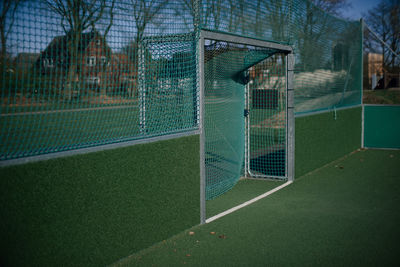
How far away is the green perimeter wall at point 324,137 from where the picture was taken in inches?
325

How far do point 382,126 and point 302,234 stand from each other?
7948mm

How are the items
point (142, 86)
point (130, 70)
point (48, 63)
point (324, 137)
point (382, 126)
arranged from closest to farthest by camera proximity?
point (48, 63) < point (130, 70) < point (142, 86) < point (324, 137) < point (382, 126)

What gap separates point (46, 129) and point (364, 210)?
14.4ft

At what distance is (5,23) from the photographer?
10.2 ft

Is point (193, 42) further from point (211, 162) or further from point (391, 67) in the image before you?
point (391, 67)

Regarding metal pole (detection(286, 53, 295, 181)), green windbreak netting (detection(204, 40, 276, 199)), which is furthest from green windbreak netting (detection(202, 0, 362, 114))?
green windbreak netting (detection(204, 40, 276, 199))

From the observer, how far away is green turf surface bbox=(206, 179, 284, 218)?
20.3ft

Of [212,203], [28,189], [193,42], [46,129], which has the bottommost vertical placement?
[212,203]

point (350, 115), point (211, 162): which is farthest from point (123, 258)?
point (350, 115)

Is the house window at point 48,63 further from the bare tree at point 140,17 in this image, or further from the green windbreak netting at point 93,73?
the bare tree at point 140,17

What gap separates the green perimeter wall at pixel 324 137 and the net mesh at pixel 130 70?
447 millimetres

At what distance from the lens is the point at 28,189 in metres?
3.21

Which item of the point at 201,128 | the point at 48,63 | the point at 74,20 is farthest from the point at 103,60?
the point at 201,128

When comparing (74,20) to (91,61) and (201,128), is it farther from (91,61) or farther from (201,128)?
(201,128)
